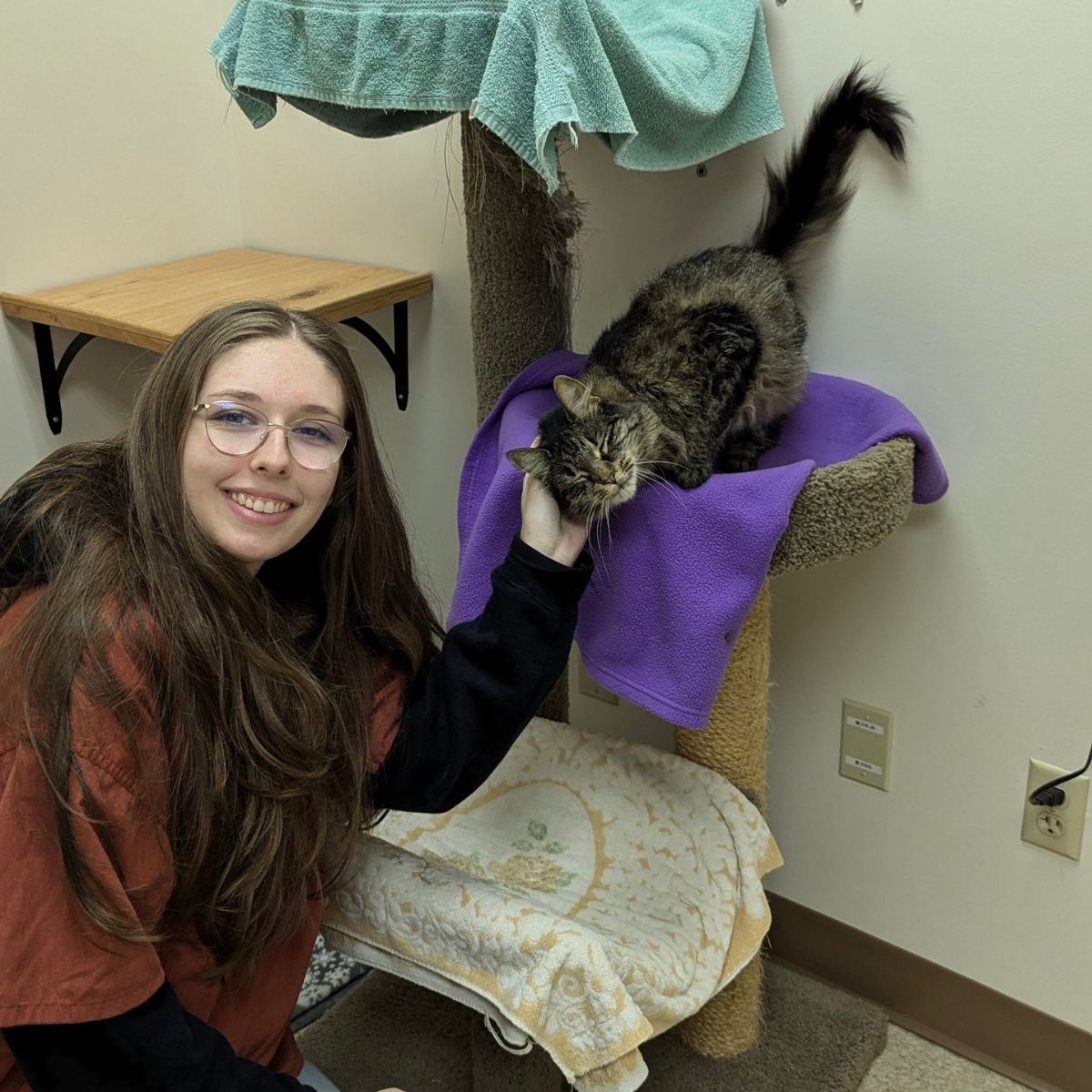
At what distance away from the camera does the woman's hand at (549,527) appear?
1.02 m

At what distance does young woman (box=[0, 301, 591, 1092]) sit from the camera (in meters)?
0.79

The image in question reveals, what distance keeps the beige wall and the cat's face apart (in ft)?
1.33

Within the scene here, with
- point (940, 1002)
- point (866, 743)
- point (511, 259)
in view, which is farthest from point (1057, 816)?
point (511, 259)

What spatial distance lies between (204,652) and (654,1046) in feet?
3.11

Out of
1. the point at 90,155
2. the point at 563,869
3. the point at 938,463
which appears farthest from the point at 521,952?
the point at 90,155

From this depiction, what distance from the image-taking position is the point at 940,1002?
151 centimetres

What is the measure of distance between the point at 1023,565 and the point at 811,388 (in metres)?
0.33

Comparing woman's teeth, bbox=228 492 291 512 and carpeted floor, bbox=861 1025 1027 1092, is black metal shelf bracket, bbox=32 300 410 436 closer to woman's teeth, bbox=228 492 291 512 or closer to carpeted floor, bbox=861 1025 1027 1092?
woman's teeth, bbox=228 492 291 512

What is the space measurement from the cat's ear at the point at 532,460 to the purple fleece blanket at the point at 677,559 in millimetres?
45

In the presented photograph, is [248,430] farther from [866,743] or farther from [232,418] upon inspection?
[866,743]

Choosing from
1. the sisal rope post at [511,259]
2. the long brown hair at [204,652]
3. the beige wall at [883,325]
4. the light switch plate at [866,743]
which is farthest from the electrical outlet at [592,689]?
the long brown hair at [204,652]

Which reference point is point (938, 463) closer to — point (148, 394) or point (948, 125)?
point (948, 125)

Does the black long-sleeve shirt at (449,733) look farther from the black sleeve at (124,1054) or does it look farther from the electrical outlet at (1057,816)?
the electrical outlet at (1057,816)

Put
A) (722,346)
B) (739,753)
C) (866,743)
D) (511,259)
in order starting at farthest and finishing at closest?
1. (866,743)
2. (739,753)
3. (511,259)
4. (722,346)
